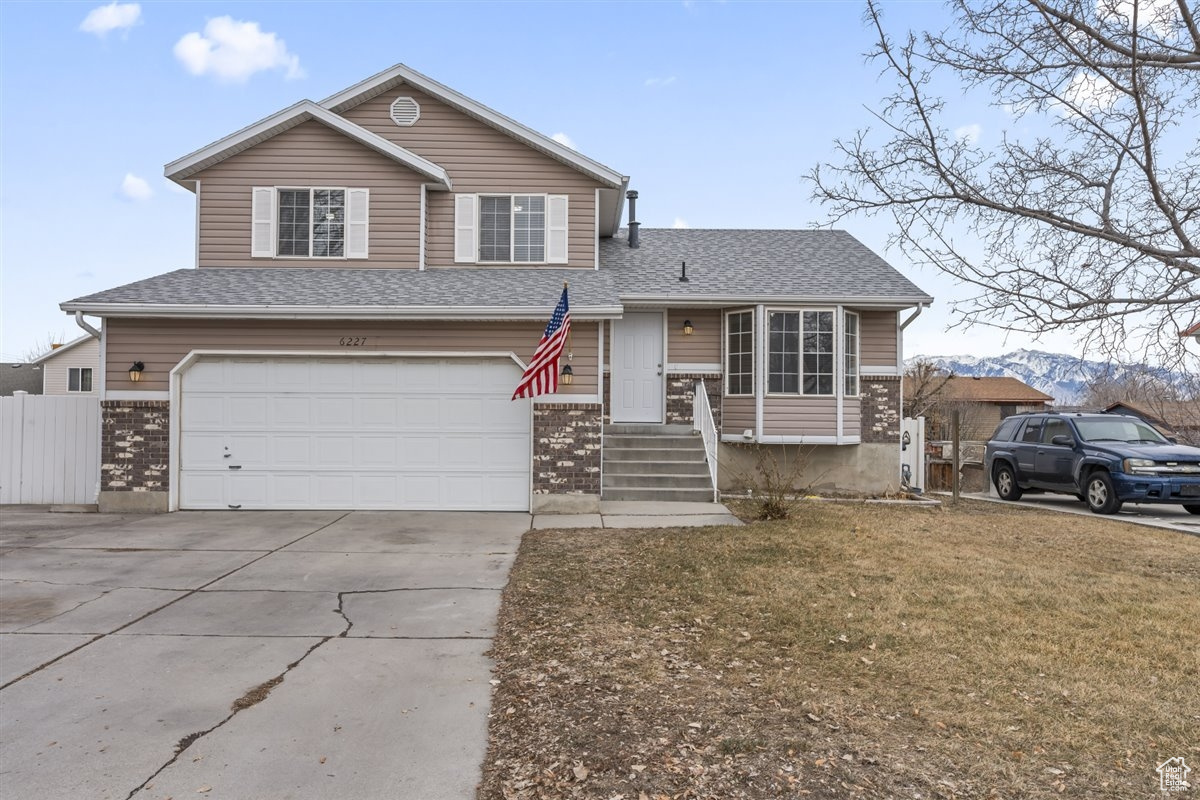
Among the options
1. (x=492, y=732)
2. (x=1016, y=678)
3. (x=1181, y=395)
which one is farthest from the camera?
(x=1181, y=395)

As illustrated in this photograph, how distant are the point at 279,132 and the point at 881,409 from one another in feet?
40.7

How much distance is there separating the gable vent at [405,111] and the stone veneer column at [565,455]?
648 cm

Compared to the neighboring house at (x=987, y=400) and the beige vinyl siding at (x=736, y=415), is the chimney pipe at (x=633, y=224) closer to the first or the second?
the beige vinyl siding at (x=736, y=415)

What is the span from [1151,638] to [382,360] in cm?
1001

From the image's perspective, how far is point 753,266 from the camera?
1500 centimetres

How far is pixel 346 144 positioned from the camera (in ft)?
41.3

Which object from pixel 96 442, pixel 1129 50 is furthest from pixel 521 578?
pixel 96 442

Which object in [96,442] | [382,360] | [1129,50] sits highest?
[1129,50]

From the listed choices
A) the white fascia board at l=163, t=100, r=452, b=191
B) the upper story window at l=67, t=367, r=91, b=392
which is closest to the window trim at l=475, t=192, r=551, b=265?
the white fascia board at l=163, t=100, r=452, b=191

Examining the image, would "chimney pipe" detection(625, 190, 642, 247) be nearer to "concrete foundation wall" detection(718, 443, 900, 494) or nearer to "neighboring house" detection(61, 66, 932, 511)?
"neighboring house" detection(61, 66, 932, 511)

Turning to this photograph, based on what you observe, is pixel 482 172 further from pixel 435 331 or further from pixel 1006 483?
pixel 1006 483

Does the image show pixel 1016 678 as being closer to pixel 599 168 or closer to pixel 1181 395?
pixel 1181 395

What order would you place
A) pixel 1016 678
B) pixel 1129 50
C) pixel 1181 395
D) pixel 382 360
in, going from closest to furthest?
pixel 1129 50, pixel 1016 678, pixel 1181 395, pixel 382 360

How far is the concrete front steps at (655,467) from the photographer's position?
39.4ft
